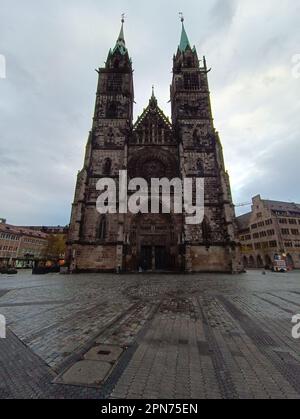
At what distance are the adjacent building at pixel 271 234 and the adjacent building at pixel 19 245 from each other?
53.0 meters

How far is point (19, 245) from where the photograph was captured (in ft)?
176

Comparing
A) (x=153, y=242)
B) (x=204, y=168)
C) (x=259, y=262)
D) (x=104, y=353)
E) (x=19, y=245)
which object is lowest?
(x=104, y=353)

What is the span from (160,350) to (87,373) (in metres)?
1.21

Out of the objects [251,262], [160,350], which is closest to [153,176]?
[160,350]

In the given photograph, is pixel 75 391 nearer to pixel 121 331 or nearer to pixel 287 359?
pixel 121 331

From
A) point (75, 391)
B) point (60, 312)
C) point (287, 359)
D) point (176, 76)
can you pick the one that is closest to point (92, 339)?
point (75, 391)

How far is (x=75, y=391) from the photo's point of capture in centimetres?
212

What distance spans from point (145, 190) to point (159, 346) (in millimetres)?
20479

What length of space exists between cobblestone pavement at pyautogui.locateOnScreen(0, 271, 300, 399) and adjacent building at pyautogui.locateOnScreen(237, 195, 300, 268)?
42.6 meters

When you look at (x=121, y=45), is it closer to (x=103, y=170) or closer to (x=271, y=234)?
(x=103, y=170)

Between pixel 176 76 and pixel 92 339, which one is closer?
pixel 92 339

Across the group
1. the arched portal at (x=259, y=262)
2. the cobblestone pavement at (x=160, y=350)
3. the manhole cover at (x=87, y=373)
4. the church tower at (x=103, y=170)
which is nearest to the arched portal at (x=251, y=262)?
the arched portal at (x=259, y=262)

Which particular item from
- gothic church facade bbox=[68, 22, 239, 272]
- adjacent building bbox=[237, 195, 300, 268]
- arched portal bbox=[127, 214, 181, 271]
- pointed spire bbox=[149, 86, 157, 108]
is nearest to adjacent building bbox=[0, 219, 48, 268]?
gothic church facade bbox=[68, 22, 239, 272]

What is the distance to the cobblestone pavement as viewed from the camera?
219cm
